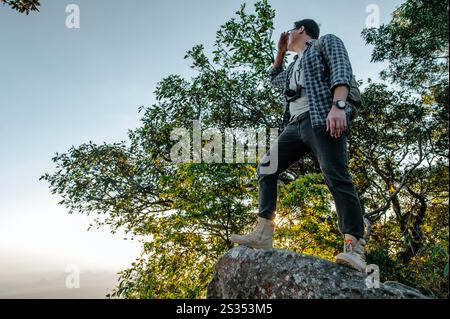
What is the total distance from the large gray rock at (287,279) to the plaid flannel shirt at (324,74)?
117 centimetres

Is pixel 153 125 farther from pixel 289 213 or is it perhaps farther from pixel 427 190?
pixel 427 190

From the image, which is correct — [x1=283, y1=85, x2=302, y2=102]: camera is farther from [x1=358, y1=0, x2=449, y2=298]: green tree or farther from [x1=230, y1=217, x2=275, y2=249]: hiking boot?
[x1=358, y1=0, x2=449, y2=298]: green tree

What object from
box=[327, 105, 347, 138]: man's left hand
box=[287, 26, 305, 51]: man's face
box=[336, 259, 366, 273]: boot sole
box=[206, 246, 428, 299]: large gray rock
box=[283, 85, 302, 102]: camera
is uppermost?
box=[287, 26, 305, 51]: man's face

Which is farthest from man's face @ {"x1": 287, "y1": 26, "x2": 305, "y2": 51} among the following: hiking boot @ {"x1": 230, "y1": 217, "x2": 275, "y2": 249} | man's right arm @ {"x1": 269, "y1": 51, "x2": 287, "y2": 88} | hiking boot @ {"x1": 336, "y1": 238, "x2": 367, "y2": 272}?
hiking boot @ {"x1": 336, "y1": 238, "x2": 367, "y2": 272}

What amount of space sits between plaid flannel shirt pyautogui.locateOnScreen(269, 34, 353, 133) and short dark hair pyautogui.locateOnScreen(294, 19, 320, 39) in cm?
34

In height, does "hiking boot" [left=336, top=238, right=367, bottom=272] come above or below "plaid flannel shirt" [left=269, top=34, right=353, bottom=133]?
below

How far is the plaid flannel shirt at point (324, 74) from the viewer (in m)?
2.81

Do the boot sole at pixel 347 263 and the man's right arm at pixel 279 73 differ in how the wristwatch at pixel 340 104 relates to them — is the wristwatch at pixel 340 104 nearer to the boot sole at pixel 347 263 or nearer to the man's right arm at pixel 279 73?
the man's right arm at pixel 279 73

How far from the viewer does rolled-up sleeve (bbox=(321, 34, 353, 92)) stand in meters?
2.79

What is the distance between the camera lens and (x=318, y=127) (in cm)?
281

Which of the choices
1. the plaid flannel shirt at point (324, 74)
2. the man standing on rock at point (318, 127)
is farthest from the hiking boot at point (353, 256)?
the plaid flannel shirt at point (324, 74)

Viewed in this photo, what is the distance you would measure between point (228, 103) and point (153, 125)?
272 cm

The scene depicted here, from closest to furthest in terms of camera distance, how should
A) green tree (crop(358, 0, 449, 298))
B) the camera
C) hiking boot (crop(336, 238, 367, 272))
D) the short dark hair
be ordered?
1. hiking boot (crop(336, 238, 367, 272))
2. the camera
3. the short dark hair
4. green tree (crop(358, 0, 449, 298))

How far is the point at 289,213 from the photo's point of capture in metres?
7.99
